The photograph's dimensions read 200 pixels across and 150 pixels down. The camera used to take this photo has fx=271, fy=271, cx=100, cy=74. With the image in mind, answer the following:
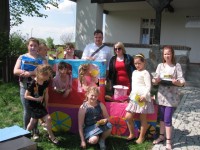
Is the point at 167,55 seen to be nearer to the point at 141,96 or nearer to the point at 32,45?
the point at 141,96

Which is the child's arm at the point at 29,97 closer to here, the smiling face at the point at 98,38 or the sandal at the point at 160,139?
the smiling face at the point at 98,38

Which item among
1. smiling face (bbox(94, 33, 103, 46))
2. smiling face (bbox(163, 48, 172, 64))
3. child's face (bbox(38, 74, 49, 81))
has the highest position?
smiling face (bbox(94, 33, 103, 46))

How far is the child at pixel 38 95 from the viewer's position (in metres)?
3.78

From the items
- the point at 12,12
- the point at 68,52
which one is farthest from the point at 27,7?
the point at 68,52

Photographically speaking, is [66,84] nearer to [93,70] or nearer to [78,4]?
[93,70]

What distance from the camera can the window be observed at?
52.5 feet

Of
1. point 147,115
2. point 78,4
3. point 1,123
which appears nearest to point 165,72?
point 147,115

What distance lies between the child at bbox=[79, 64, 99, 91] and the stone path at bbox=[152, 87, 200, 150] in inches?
54.4

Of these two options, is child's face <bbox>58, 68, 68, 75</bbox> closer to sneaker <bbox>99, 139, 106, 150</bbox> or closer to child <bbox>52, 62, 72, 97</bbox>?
child <bbox>52, 62, 72, 97</bbox>

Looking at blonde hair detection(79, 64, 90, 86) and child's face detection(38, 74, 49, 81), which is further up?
blonde hair detection(79, 64, 90, 86)

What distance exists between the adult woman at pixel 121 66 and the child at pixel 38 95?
3.80 feet

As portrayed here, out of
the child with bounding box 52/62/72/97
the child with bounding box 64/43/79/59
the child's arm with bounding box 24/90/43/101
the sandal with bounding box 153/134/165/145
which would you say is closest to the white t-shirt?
the child with bounding box 64/43/79/59

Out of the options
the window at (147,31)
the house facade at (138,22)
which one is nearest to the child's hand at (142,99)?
the house facade at (138,22)

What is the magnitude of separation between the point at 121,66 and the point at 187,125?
184 centimetres
